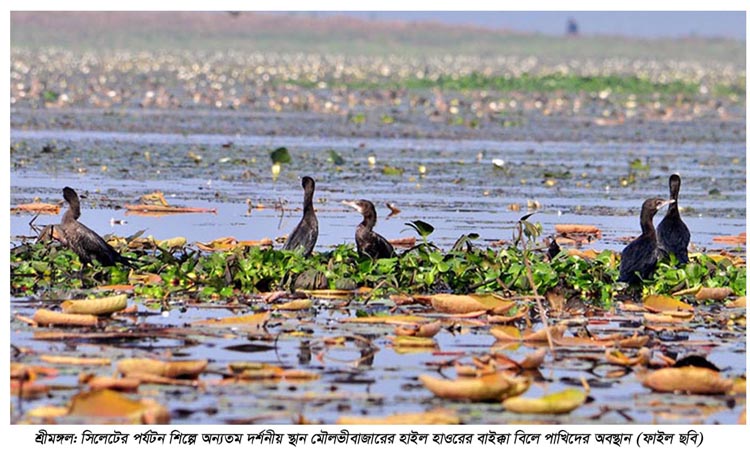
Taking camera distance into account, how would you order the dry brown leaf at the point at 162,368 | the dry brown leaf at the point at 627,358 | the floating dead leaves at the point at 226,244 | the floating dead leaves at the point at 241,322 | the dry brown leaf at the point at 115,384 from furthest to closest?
the floating dead leaves at the point at 226,244 → the floating dead leaves at the point at 241,322 → the dry brown leaf at the point at 627,358 → the dry brown leaf at the point at 162,368 → the dry brown leaf at the point at 115,384

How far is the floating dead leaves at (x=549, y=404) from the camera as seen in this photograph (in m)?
7.39

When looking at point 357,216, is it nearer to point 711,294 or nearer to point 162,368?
point 711,294

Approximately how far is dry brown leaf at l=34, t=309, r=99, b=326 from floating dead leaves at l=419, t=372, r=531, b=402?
7.49ft

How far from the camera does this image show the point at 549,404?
7383mm

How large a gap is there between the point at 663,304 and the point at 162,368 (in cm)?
373

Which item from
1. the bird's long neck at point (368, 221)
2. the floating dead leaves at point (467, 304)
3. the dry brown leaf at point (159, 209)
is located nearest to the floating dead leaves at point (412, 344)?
the floating dead leaves at point (467, 304)

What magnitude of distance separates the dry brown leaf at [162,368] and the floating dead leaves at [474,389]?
3.53 feet

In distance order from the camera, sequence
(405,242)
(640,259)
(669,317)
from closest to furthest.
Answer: (669,317) → (640,259) → (405,242)

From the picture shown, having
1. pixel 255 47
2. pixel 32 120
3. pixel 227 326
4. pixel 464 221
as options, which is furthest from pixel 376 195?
pixel 255 47

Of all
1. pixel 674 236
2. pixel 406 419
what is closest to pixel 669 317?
pixel 674 236

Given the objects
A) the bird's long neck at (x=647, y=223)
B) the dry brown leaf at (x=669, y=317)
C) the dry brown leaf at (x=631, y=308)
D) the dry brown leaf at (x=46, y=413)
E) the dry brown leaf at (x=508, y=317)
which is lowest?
the dry brown leaf at (x=46, y=413)

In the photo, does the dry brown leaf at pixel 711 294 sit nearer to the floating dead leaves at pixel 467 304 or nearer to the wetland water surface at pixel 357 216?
the wetland water surface at pixel 357 216

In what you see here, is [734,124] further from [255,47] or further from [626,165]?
[255,47]

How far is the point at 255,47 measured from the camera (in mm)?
86562
